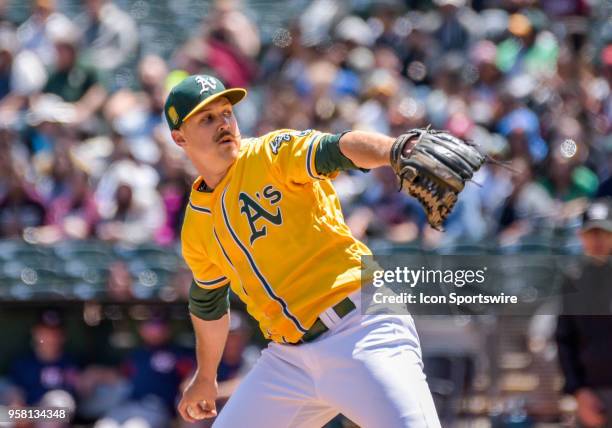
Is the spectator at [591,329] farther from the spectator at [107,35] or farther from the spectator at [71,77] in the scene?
the spectator at [107,35]

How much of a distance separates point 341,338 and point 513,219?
3.62 metres

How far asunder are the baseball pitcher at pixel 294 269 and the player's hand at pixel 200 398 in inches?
17.7

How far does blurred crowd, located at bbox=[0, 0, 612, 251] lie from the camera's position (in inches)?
303

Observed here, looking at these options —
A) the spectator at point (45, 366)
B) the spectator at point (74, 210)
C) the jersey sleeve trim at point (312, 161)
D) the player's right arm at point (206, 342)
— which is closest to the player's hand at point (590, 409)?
the player's right arm at point (206, 342)

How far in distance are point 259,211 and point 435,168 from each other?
931 millimetres

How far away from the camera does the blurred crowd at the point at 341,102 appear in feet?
25.2

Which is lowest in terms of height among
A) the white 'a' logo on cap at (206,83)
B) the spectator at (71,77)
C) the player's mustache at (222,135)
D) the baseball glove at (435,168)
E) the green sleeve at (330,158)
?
the spectator at (71,77)

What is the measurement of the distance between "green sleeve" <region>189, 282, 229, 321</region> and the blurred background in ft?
5.63

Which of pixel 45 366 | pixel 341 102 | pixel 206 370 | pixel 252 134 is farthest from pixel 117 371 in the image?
pixel 341 102

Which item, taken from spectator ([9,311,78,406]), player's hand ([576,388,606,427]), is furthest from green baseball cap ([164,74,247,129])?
spectator ([9,311,78,406])

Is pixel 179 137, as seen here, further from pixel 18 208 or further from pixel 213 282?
pixel 18 208

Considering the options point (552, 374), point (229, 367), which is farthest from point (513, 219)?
point (229, 367)

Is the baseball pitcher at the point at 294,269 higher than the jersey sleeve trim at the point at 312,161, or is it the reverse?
the jersey sleeve trim at the point at 312,161

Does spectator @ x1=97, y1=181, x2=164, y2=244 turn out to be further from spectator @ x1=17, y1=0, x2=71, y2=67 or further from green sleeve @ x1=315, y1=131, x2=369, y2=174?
green sleeve @ x1=315, y1=131, x2=369, y2=174
